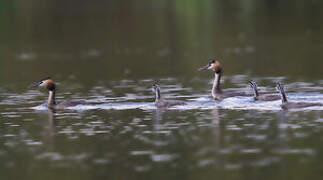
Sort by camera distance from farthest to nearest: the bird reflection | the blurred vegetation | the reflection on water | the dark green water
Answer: the blurred vegetation
the bird reflection
the dark green water
the reflection on water

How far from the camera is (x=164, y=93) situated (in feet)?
93.4

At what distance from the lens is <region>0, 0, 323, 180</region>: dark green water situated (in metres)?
16.5

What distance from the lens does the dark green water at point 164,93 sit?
54.3 ft

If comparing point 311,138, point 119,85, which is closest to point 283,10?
point 119,85

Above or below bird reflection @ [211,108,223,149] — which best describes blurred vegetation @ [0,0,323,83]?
above

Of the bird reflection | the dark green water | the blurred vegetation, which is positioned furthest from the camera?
the blurred vegetation

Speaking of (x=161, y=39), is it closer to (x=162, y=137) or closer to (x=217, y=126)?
(x=217, y=126)

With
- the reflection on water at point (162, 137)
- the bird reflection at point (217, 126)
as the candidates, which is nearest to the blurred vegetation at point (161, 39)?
the reflection on water at point (162, 137)

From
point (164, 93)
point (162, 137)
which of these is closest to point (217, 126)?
point (162, 137)

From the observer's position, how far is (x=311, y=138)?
18.0m

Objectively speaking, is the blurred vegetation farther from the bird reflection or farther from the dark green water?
the bird reflection

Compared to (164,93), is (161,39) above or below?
above

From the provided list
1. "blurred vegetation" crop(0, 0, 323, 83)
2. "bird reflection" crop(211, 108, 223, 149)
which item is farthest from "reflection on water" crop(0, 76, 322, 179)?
"blurred vegetation" crop(0, 0, 323, 83)

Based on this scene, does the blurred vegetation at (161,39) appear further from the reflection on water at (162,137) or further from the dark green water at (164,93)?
the reflection on water at (162,137)
